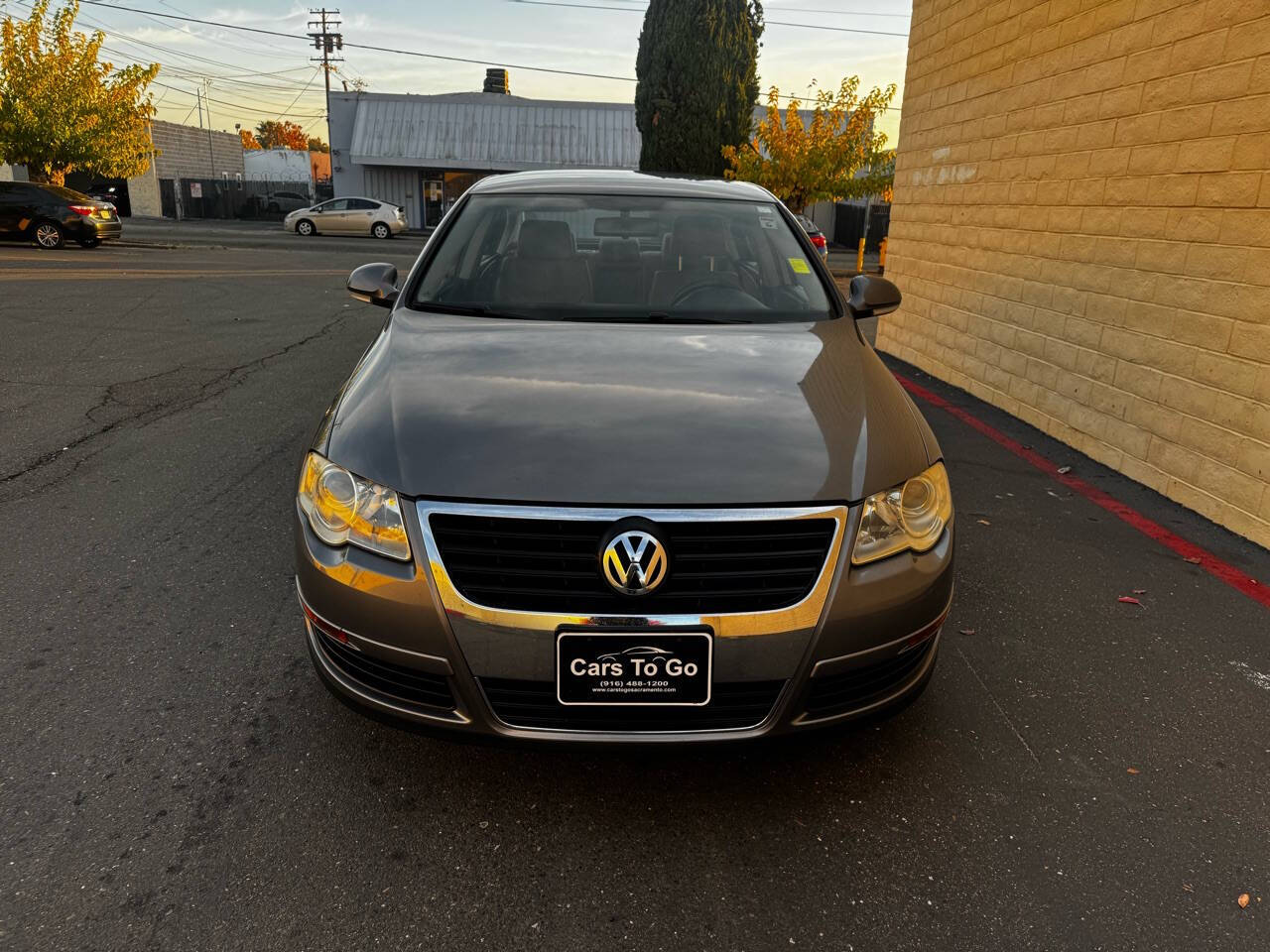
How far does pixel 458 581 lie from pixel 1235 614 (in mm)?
3221

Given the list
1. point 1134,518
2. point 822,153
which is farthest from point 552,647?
point 822,153

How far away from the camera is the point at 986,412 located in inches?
278

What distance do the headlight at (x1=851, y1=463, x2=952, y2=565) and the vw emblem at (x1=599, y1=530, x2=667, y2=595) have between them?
0.48m

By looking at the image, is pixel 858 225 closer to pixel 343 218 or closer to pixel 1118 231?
pixel 343 218

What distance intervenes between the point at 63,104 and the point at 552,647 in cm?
2764

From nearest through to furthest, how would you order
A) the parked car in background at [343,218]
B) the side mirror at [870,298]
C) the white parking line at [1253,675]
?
1. the white parking line at [1253,675]
2. the side mirror at [870,298]
3. the parked car in background at [343,218]

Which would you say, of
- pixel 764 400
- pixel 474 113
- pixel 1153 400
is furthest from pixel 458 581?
pixel 474 113

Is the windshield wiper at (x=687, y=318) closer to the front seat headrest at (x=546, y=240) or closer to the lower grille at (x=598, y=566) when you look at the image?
the front seat headrest at (x=546, y=240)

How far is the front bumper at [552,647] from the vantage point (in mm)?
2045

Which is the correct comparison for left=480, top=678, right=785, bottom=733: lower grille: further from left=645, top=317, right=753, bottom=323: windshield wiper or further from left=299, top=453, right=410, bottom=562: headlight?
left=645, top=317, right=753, bottom=323: windshield wiper

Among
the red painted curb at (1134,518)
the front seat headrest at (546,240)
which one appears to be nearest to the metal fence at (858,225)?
the red painted curb at (1134,518)

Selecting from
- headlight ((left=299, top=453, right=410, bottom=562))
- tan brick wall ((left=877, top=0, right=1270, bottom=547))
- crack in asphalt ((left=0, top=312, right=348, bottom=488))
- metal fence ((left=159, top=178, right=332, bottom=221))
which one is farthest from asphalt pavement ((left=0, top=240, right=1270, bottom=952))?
metal fence ((left=159, top=178, right=332, bottom=221))

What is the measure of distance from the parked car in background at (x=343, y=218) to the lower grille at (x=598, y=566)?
3048cm

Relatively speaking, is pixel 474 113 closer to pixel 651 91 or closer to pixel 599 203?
pixel 651 91
